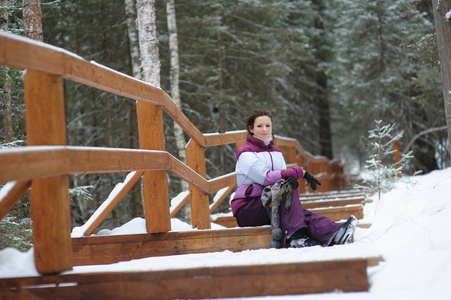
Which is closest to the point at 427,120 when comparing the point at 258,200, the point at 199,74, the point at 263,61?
the point at 263,61

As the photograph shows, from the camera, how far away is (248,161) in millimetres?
4465

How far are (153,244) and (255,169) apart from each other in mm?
1094

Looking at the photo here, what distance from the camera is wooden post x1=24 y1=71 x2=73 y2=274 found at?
266 cm

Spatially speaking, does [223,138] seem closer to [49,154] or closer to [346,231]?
[346,231]

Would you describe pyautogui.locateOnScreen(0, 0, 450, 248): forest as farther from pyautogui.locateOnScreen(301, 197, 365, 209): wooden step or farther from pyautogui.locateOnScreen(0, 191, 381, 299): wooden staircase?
pyautogui.locateOnScreen(0, 191, 381, 299): wooden staircase

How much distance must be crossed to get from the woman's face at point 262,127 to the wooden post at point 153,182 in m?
0.99

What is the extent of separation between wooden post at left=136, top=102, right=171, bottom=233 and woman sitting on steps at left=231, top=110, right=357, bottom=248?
28.6 inches

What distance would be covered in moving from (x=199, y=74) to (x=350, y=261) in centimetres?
1338

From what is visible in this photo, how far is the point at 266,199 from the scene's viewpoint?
13.7ft

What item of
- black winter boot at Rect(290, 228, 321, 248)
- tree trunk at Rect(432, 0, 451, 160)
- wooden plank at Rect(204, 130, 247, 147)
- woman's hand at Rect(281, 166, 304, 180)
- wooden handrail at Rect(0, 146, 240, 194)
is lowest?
black winter boot at Rect(290, 228, 321, 248)

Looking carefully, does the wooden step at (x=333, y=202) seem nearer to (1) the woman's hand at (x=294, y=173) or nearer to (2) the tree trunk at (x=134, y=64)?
(1) the woman's hand at (x=294, y=173)

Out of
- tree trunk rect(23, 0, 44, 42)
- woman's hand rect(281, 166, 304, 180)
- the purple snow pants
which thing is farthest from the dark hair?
tree trunk rect(23, 0, 44, 42)

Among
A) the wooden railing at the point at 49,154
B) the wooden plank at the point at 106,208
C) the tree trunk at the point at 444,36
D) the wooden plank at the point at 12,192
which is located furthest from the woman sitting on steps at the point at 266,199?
the tree trunk at the point at 444,36

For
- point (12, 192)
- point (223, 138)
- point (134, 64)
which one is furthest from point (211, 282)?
point (134, 64)
